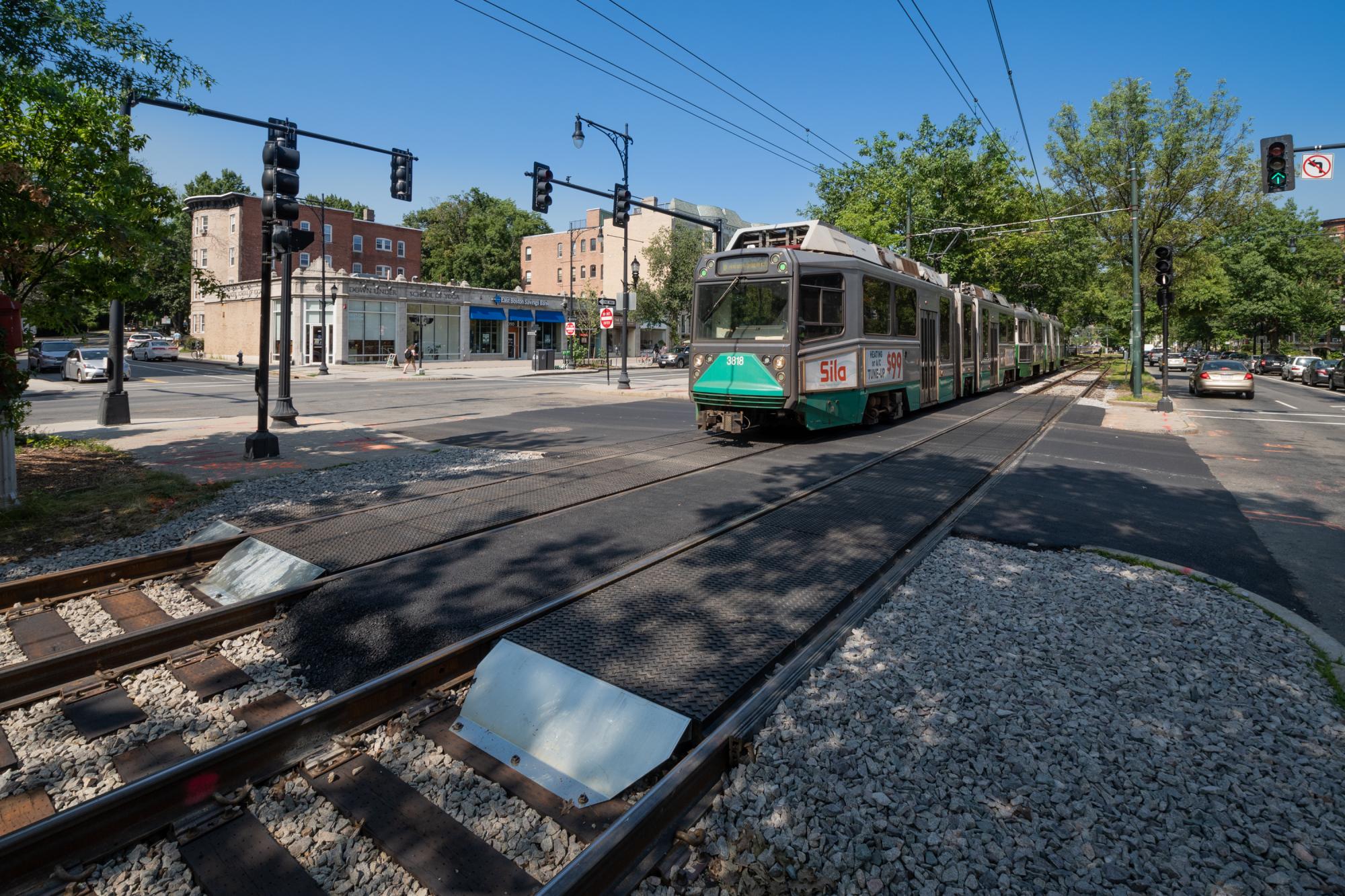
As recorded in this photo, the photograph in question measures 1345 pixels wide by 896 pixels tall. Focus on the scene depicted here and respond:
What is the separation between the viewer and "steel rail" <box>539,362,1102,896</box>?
2.52 meters

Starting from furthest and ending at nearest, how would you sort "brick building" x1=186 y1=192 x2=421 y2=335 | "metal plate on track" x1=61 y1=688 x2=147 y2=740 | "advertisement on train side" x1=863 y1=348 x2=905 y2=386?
"brick building" x1=186 y1=192 x2=421 y2=335 < "advertisement on train side" x1=863 y1=348 x2=905 y2=386 < "metal plate on track" x1=61 y1=688 x2=147 y2=740

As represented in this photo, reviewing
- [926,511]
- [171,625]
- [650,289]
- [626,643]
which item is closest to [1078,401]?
[926,511]

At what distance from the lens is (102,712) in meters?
3.83

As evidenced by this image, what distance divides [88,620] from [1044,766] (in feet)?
18.9

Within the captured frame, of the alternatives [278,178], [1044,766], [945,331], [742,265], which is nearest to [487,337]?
[945,331]

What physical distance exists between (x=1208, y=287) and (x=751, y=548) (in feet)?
180

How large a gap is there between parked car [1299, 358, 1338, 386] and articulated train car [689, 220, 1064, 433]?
35549 mm

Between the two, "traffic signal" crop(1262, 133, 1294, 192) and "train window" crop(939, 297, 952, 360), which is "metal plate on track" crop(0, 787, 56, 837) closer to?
"train window" crop(939, 297, 952, 360)

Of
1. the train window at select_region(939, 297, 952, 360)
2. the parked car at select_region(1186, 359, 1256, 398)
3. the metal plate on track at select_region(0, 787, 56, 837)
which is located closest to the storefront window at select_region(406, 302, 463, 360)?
the train window at select_region(939, 297, 952, 360)

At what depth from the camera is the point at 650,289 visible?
67.2 m

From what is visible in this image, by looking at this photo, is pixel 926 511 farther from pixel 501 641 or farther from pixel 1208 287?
pixel 1208 287

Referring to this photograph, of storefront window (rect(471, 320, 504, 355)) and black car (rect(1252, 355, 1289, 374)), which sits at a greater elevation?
storefront window (rect(471, 320, 504, 355))

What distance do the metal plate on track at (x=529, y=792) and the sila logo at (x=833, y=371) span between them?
9557 millimetres

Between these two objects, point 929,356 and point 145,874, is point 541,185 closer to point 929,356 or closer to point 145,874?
point 929,356
